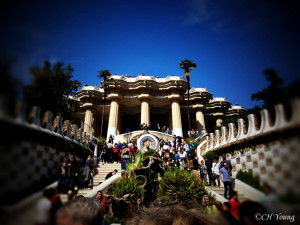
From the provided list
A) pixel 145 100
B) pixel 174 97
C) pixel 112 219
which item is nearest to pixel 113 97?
pixel 145 100

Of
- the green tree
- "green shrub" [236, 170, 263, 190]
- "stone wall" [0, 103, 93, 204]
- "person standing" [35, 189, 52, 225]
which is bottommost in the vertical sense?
"person standing" [35, 189, 52, 225]

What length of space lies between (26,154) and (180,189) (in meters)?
7.64

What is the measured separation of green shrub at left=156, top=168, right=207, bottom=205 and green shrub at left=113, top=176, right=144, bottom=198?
1.26 metres

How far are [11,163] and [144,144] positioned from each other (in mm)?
20633

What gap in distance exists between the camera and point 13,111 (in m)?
0.60

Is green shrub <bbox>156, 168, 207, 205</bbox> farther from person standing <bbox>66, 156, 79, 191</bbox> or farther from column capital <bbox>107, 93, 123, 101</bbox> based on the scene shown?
column capital <bbox>107, 93, 123, 101</bbox>

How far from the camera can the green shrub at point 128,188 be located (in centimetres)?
875

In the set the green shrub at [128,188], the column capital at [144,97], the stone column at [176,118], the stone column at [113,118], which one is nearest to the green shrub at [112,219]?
the green shrub at [128,188]

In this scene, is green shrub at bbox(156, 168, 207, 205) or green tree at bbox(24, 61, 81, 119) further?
green shrub at bbox(156, 168, 207, 205)

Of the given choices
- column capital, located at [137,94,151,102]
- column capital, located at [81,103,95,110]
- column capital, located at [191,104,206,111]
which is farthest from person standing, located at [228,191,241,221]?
column capital, located at [191,104,206,111]

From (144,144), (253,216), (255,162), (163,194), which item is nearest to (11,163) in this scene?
(253,216)

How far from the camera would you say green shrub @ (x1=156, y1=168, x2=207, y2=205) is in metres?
7.12

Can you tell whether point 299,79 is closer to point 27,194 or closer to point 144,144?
point 27,194

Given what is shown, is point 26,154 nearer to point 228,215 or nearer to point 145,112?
point 228,215
